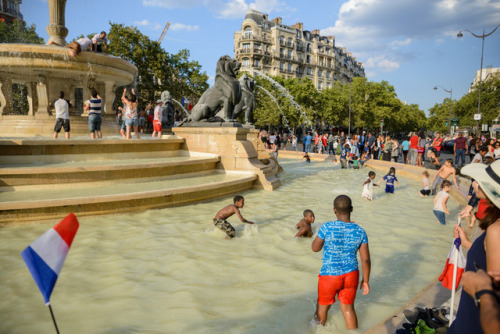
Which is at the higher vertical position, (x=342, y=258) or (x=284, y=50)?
(x=284, y=50)

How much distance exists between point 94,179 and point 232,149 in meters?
4.28

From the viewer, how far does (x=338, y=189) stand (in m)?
10.4

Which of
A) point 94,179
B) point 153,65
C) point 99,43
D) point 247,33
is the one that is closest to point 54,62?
point 99,43

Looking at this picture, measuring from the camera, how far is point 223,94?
10789 mm

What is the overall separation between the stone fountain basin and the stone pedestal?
13.9 feet

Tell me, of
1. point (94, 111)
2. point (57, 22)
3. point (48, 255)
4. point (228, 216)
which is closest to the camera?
point (48, 255)

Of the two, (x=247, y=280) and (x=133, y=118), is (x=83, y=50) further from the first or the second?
(x=247, y=280)

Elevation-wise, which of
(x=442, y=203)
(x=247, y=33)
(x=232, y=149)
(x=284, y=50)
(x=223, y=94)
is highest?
(x=247, y=33)

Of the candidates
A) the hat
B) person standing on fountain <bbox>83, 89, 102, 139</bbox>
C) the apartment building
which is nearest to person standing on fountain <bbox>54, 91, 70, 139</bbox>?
person standing on fountain <bbox>83, 89, 102, 139</bbox>

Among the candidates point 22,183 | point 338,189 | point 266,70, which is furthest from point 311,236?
point 266,70

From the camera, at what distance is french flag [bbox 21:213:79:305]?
5.73ft

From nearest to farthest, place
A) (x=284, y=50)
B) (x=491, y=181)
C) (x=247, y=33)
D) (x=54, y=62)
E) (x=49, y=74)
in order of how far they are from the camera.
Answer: (x=491, y=181) → (x=54, y=62) → (x=49, y=74) → (x=247, y=33) → (x=284, y=50)

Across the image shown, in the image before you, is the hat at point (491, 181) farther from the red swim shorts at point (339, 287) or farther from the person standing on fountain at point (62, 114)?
the person standing on fountain at point (62, 114)

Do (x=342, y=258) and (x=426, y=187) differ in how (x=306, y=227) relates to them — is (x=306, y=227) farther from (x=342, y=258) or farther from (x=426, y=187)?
(x=426, y=187)
